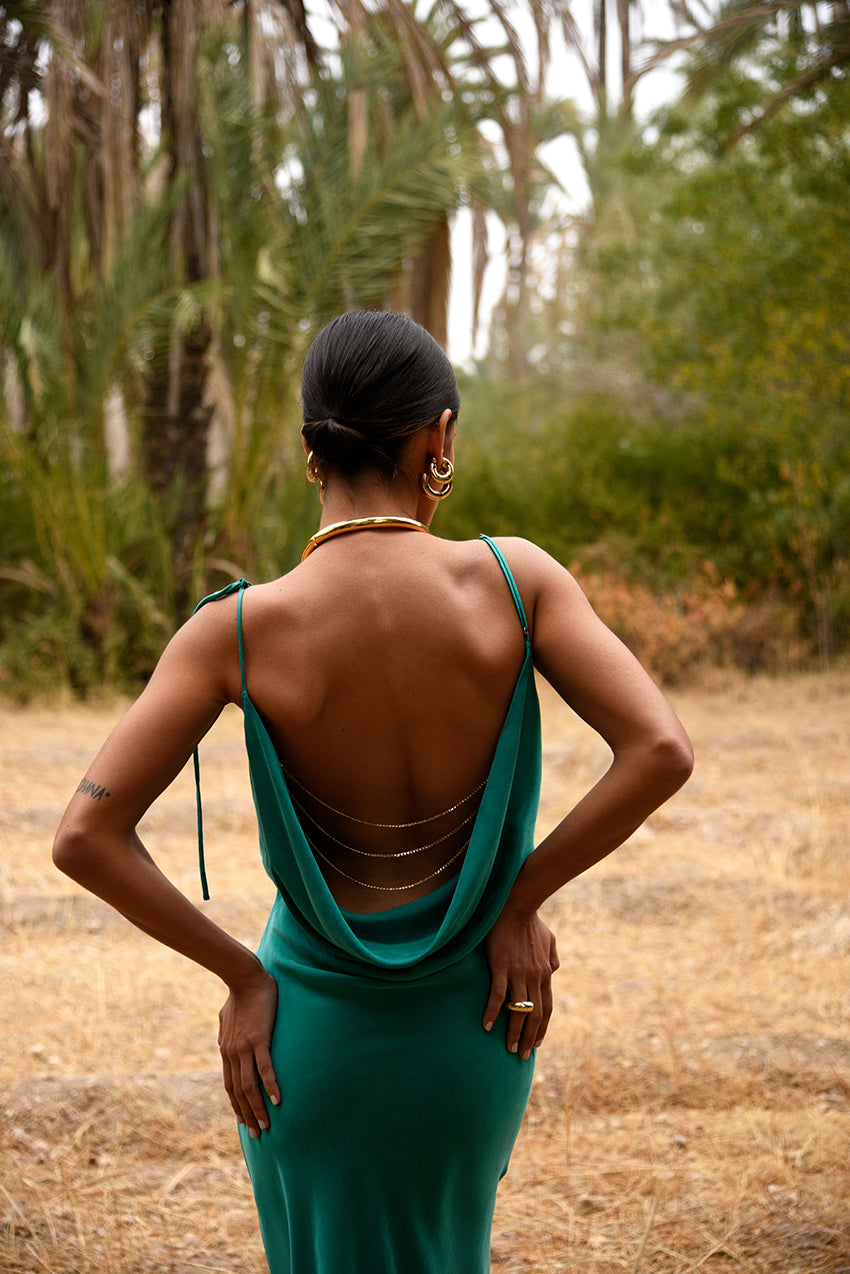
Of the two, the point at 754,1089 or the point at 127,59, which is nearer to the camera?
the point at 754,1089

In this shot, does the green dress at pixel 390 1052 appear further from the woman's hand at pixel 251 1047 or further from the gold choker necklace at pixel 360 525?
the gold choker necklace at pixel 360 525

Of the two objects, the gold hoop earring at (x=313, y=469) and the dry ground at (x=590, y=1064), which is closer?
the gold hoop earring at (x=313, y=469)

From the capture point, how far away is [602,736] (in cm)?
144

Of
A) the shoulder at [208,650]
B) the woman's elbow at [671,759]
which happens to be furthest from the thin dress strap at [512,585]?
the shoulder at [208,650]

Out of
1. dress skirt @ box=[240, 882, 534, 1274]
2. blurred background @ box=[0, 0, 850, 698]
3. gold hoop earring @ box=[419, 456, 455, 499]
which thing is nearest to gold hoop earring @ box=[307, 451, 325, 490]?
gold hoop earring @ box=[419, 456, 455, 499]

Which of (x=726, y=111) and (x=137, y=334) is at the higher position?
(x=726, y=111)

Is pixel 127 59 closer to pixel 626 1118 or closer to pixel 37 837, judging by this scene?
pixel 37 837

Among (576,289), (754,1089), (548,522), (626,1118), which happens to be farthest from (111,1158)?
(576,289)

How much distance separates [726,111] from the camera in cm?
1066

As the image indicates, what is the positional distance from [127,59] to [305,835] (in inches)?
346

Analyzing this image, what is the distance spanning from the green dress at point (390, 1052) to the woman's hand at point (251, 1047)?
0.06 feet

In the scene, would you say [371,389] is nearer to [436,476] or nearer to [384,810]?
[436,476]

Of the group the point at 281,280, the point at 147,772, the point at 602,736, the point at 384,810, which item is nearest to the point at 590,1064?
the point at 384,810

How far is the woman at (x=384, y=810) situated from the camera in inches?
57.9
